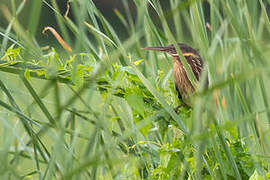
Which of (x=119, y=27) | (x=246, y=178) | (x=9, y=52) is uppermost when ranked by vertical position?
(x=119, y=27)

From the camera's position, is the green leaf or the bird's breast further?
the bird's breast

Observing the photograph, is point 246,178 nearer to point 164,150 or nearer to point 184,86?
point 164,150

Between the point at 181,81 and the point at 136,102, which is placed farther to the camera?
the point at 181,81

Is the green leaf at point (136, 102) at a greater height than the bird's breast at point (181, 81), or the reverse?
the bird's breast at point (181, 81)

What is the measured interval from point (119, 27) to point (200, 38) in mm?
4969

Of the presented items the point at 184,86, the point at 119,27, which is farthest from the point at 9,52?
the point at 119,27

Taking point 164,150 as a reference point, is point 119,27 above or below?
above

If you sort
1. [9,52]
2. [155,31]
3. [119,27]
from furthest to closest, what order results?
[119,27] < [155,31] < [9,52]

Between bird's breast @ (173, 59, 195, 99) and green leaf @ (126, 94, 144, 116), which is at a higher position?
bird's breast @ (173, 59, 195, 99)

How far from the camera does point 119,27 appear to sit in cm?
570

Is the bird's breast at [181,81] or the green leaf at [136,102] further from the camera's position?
the bird's breast at [181,81]

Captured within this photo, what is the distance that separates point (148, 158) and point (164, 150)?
0.12m

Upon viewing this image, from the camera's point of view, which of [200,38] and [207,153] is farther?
[207,153]

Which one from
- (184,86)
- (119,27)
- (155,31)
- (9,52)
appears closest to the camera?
(9,52)
